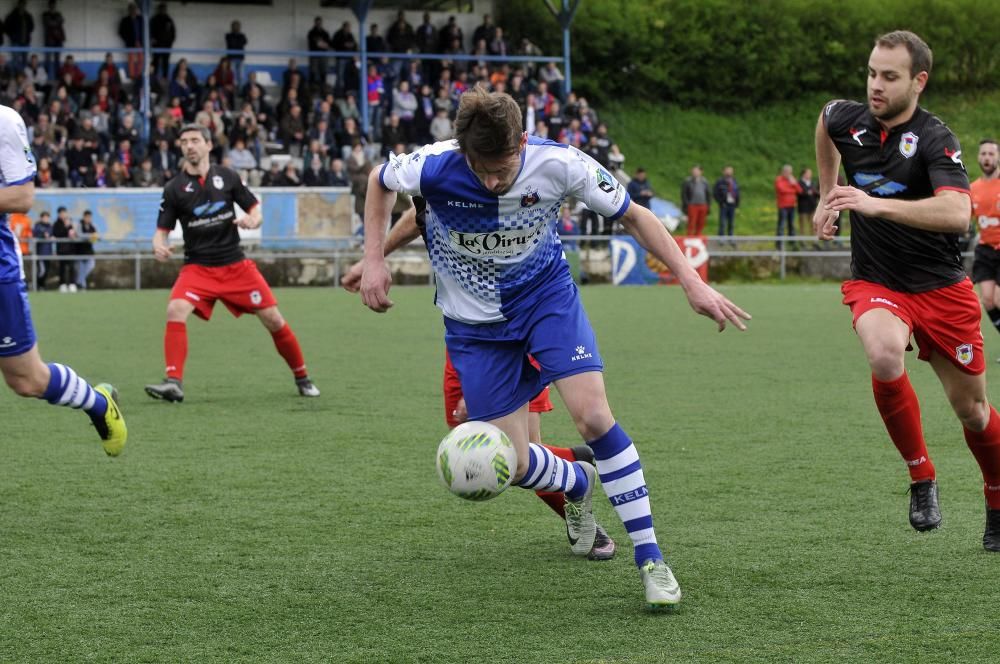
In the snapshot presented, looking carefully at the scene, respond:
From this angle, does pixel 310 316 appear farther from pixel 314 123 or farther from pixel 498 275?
pixel 498 275

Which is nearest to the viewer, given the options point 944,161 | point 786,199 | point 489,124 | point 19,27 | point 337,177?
point 489,124

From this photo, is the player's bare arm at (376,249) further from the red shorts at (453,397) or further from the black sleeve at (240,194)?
the black sleeve at (240,194)

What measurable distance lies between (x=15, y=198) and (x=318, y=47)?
27994mm

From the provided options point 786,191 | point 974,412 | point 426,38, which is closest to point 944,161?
point 974,412

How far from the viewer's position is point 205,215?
1092 centimetres

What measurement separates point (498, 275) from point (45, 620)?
1.94 m

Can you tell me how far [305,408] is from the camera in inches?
399

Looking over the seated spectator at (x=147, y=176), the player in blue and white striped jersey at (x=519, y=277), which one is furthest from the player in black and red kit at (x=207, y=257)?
the seated spectator at (x=147, y=176)

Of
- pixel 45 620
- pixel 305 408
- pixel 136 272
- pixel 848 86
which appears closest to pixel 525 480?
pixel 45 620

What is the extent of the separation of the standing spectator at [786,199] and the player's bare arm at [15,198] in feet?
84.7

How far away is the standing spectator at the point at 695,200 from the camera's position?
3067 centimetres

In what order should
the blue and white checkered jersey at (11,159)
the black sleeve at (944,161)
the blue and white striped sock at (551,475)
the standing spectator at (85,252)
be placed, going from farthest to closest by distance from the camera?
1. the standing spectator at (85,252)
2. the blue and white checkered jersey at (11,159)
3. the black sleeve at (944,161)
4. the blue and white striped sock at (551,475)

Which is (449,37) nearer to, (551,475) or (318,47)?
(318,47)

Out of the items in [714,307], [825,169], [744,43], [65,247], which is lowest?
[65,247]
